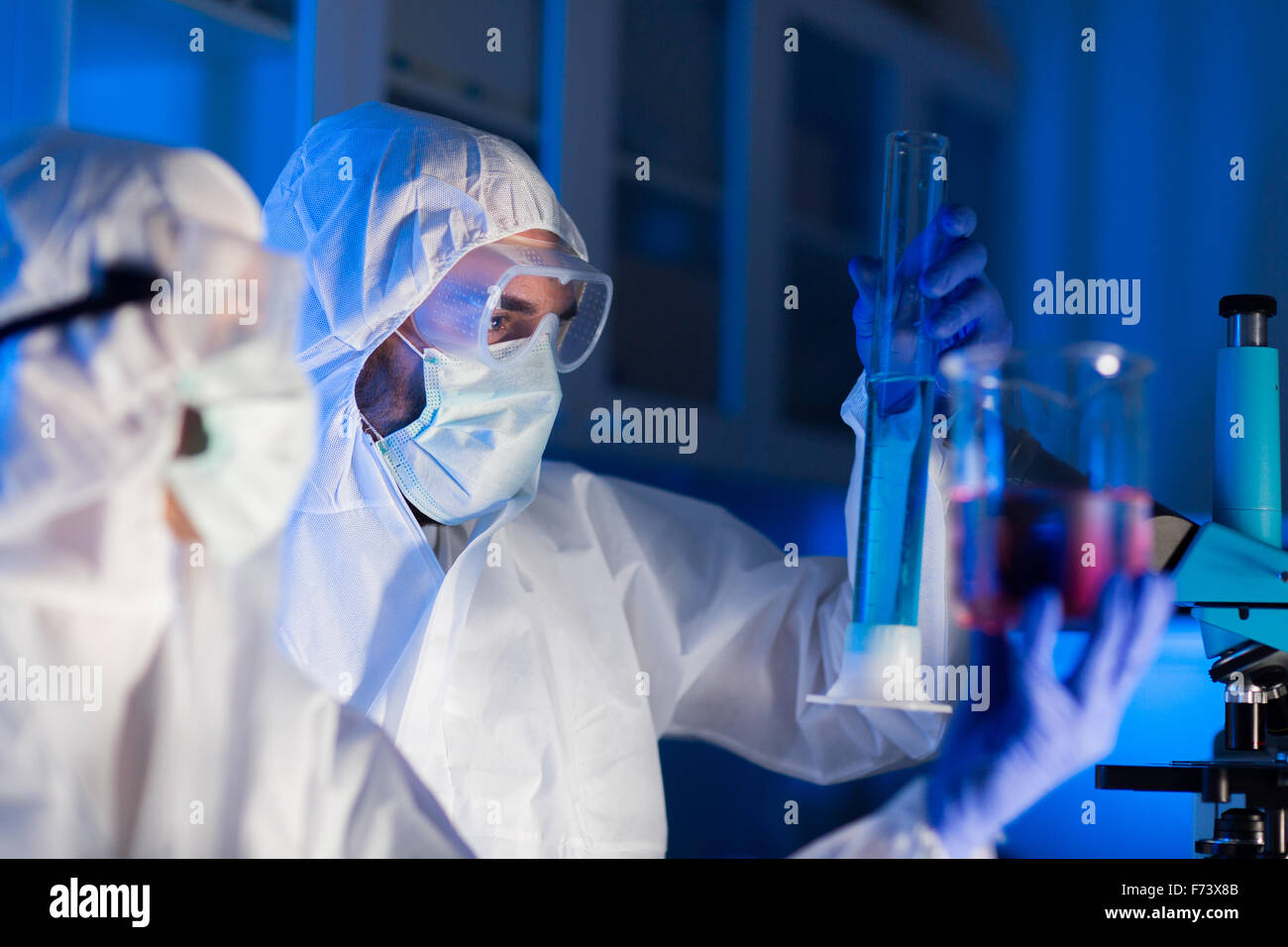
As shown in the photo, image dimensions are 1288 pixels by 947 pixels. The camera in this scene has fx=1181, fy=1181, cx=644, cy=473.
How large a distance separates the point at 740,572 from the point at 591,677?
245mm

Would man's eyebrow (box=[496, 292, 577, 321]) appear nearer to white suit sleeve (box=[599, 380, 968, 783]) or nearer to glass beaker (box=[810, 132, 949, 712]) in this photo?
white suit sleeve (box=[599, 380, 968, 783])

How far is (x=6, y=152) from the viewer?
0.94 metres

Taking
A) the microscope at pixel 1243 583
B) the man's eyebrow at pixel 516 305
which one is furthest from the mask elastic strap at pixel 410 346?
the microscope at pixel 1243 583

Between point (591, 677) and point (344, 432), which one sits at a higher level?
point (344, 432)

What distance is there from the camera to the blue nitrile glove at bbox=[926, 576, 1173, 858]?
99 centimetres

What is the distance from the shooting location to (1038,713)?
102 centimetres

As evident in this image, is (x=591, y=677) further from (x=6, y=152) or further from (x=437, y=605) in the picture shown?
(x=6, y=152)

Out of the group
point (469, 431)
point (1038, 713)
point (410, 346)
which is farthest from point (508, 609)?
point (1038, 713)

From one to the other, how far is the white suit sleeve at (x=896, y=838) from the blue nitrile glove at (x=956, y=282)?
438 mm

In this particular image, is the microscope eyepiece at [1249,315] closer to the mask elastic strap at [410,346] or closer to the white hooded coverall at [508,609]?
the white hooded coverall at [508,609]

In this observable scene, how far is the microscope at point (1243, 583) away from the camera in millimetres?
1030
